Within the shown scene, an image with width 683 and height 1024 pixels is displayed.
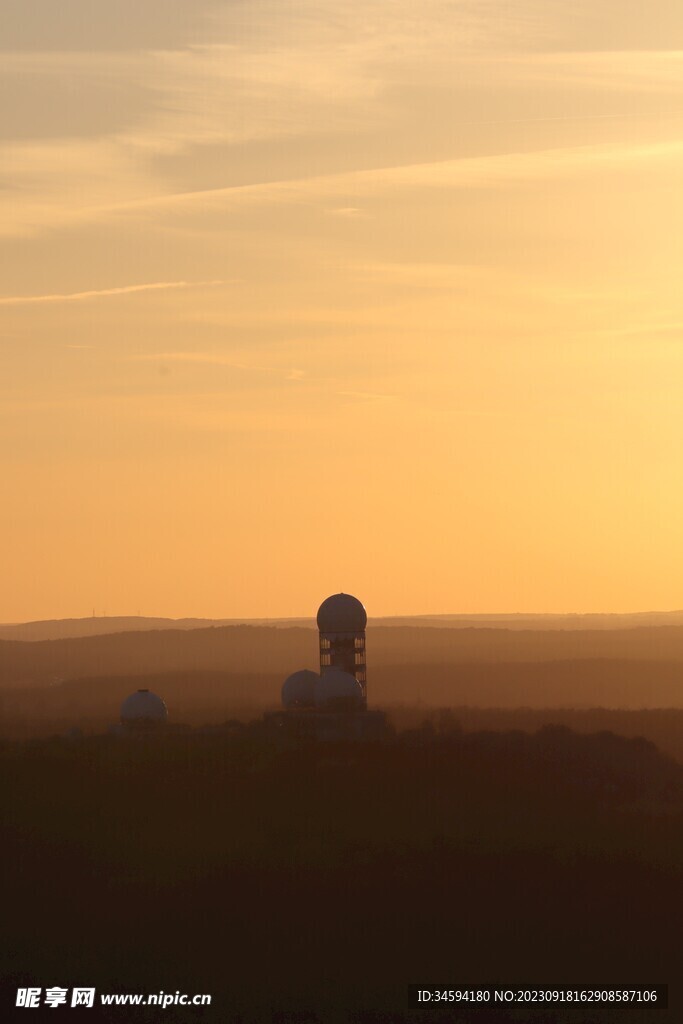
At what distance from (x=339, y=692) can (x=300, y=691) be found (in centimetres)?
523

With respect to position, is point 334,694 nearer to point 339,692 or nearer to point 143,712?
point 339,692

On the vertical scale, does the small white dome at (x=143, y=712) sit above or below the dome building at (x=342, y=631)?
below

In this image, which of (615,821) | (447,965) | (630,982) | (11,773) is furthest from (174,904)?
(11,773)

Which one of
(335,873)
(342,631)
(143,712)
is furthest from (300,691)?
(335,873)

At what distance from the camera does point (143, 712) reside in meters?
101

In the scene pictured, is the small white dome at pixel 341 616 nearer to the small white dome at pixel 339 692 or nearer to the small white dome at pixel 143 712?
the small white dome at pixel 339 692

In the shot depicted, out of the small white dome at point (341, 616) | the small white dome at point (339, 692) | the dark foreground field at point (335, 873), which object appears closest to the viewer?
the dark foreground field at point (335, 873)

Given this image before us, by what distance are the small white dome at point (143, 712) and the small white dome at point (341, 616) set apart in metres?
11.1

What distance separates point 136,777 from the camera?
9025 centimetres

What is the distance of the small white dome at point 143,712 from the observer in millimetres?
100562

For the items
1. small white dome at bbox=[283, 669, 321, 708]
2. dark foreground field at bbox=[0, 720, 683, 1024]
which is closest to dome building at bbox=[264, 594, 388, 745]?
small white dome at bbox=[283, 669, 321, 708]

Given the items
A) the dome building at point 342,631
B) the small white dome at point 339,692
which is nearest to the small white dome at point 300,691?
the dome building at point 342,631

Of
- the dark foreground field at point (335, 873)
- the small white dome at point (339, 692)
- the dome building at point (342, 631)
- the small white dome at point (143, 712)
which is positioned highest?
the dome building at point (342, 631)

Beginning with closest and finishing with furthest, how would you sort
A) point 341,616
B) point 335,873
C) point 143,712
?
point 335,873 < point 341,616 < point 143,712
